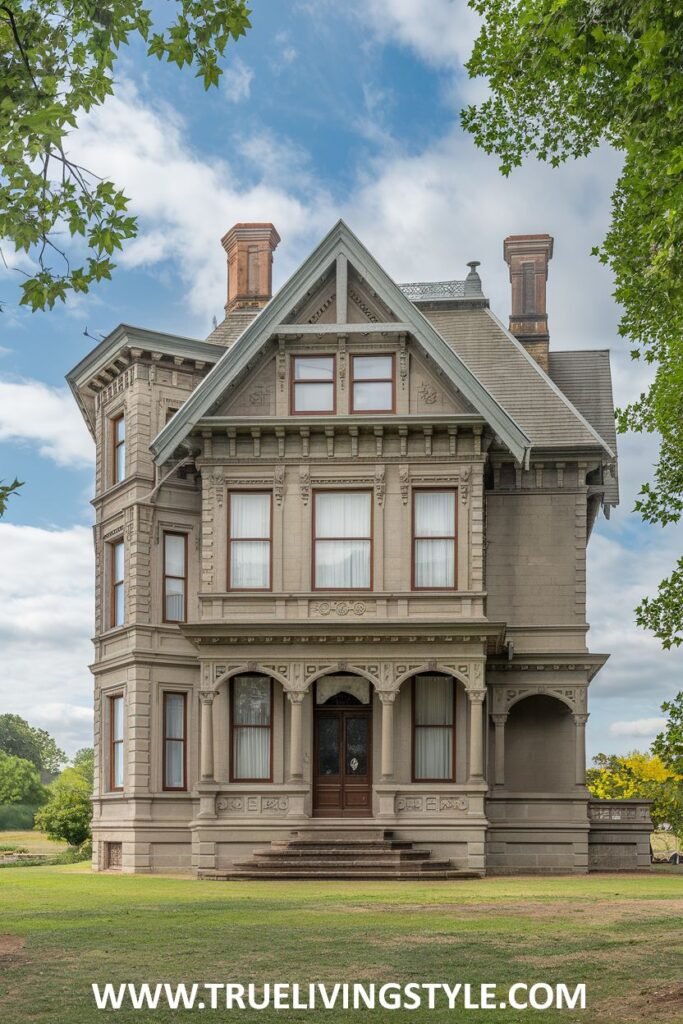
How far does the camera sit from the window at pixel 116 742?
3234 centimetres

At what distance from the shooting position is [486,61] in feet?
59.9

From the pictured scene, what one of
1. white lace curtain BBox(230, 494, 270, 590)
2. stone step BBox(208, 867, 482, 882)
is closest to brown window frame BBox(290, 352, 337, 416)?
white lace curtain BBox(230, 494, 270, 590)

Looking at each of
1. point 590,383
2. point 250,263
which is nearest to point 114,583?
point 250,263

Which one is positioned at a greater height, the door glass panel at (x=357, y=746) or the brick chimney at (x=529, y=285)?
the brick chimney at (x=529, y=285)

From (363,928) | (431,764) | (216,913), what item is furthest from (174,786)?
(363,928)

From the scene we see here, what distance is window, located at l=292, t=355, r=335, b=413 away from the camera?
31250 mm

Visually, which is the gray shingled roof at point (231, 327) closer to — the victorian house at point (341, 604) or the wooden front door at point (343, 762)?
the victorian house at point (341, 604)

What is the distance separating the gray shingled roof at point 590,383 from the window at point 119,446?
11970 mm

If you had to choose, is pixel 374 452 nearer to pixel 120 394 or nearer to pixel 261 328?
pixel 261 328

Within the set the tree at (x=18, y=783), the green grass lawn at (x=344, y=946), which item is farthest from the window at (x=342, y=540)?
the tree at (x=18, y=783)

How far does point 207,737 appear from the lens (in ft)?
97.3

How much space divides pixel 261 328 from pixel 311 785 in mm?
10408

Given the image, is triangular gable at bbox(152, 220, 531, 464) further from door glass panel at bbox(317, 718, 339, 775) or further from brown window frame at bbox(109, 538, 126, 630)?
door glass panel at bbox(317, 718, 339, 775)

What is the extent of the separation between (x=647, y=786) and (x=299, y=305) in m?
18.4
